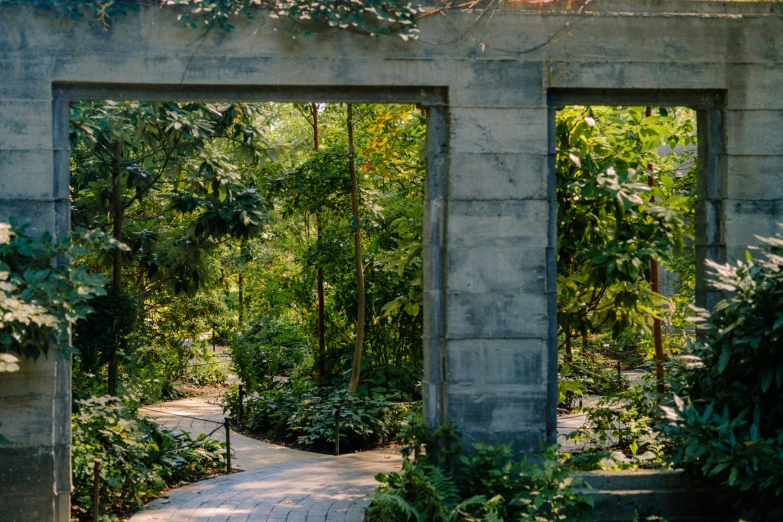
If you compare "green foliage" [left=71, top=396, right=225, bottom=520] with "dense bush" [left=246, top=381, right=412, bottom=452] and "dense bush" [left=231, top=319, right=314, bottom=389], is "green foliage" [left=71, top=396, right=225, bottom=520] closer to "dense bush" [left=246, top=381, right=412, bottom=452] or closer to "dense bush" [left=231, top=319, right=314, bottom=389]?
"dense bush" [left=246, top=381, right=412, bottom=452]

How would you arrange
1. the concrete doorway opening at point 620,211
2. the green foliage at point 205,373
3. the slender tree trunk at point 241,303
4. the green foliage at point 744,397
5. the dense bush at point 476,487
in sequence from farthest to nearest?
the slender tree trunk at point 241,303, the green foliage at point 205,373, the concrete doorway opening at point 620,211, the dense bush at point 476,487, the green foliage at point 744,397

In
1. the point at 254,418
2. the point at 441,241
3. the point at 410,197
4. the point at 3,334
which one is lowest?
the point at 254,418

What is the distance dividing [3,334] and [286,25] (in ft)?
11.2

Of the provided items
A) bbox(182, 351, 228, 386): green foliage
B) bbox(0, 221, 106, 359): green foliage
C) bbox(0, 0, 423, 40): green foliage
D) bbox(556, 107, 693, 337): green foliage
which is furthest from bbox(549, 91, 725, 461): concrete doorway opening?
bbox(182, 351, 228, 386): green foliage

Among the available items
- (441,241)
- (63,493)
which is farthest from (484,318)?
(63,493)

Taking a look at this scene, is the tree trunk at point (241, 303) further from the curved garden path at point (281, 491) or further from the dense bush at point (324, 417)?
the curved garden path at point (281, 491)

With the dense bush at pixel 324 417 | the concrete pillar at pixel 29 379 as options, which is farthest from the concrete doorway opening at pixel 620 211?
the concrete pillar at pixel 29 379

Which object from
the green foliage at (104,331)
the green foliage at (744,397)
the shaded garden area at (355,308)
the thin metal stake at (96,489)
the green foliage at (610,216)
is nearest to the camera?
the green foliage at (744,397)

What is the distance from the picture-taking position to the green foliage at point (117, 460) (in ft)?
26.6

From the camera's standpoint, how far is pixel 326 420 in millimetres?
13227

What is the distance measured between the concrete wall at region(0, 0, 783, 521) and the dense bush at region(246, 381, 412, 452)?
5347 mm

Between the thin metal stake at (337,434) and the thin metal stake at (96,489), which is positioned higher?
the thin metal stake at (96,489)

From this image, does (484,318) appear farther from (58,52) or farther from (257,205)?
(257,205)

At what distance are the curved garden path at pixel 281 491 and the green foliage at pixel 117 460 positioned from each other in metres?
0.24
